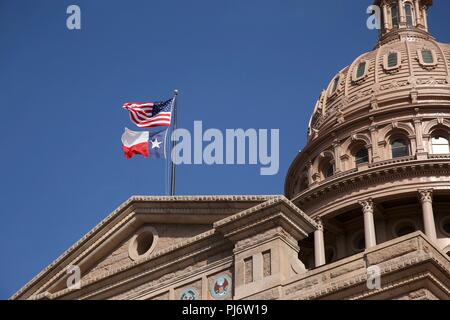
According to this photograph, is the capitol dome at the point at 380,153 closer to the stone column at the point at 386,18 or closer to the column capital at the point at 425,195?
the column capital at the point at 425,195

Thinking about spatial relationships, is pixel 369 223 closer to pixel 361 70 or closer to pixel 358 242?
pixel 358 242

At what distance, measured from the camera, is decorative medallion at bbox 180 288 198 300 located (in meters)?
29.5

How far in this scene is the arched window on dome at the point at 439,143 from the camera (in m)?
57.5

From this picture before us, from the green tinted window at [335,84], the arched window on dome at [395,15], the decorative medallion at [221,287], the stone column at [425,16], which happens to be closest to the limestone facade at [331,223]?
the decorative medallion at [221,287]

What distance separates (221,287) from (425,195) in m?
27.9

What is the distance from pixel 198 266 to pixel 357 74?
36.1 m

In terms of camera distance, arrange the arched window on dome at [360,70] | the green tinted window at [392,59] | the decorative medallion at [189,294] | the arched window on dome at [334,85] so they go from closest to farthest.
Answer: the decorative medallion at [189,294]
the green tinted window at [392,59]
the arched window on dome at [360,70]
the arched window on dome at [334,85]

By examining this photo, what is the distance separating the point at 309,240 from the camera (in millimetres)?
58594

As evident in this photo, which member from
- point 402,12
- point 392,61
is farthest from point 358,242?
point 402,12

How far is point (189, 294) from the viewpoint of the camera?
29.6 m

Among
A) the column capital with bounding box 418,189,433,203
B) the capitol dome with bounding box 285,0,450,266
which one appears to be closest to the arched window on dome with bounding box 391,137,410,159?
the capitol dome with bounding box 285,0,450,266

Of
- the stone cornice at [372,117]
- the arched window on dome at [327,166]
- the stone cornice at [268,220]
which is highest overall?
the stone cornice at [372,117]
